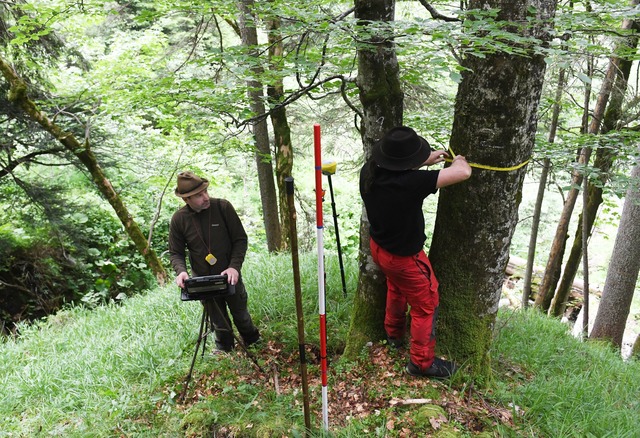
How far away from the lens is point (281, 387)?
3678 mm

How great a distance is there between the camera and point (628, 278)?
6.32 m

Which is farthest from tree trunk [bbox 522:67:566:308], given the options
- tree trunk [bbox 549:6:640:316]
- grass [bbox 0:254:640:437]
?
grass [bbox 0:254:640:437]

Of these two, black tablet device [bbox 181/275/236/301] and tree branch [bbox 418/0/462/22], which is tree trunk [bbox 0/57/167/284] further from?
tree branch [bbox 418/0/462/22]

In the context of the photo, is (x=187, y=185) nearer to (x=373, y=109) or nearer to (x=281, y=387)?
(x=373, y=109)

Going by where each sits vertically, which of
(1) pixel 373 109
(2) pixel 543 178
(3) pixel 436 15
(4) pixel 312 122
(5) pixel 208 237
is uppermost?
(3) pixel 436 15

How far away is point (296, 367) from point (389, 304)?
1.14 metres

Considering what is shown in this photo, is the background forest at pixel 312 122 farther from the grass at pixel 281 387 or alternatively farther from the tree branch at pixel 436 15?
the grass at pixel 281 387

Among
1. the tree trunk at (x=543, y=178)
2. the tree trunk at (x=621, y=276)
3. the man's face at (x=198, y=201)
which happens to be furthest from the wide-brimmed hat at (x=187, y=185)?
the tree trunk at (x=621, y=276)

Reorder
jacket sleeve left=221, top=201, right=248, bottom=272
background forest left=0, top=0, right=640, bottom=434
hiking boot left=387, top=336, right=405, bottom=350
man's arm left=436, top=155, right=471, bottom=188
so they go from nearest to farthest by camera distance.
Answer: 1. man's arm left=436, top=155, right=471, bottom=188
2. background forest left=0, top=0, right=640, bottom=434
3. hiking boot left=387, top=336, right=405, bottom=350
4. jacket sleeve left=221, top=201, right=248, bottom=272

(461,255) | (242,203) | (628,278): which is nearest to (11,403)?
(461,255)

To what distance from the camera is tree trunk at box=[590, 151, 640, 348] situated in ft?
20.1

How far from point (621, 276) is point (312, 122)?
6382mm

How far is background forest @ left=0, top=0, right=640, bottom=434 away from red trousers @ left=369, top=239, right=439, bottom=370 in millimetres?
243

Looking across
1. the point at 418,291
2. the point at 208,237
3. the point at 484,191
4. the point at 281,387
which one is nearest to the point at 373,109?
the point at 484,191
